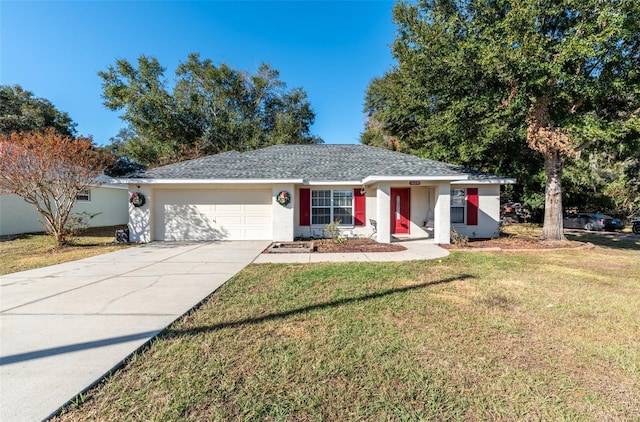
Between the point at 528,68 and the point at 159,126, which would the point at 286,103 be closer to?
the point at 159,126

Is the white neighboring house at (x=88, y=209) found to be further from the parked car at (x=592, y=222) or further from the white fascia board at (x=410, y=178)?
the parked car at (x=592, y=222)

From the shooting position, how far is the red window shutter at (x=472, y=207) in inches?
477

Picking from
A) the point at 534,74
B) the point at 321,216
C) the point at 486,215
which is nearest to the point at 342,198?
the point at 321,216

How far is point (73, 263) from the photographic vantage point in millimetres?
7281

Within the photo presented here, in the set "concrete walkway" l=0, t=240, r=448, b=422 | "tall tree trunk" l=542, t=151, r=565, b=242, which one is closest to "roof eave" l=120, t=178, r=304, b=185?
"concrete walkway" l=0, t=240, r=448, b=422

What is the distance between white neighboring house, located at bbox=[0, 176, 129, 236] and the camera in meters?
13.0

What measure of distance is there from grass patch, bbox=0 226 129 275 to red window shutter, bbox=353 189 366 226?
30.4 feet

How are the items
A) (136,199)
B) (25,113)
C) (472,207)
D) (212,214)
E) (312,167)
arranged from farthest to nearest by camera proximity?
(25,113)
(312,167)
(472,207)
(212,214)
(136,199)

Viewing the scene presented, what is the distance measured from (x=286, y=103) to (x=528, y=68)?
22417 mm

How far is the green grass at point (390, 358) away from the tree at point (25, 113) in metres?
30.1

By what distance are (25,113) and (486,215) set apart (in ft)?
119

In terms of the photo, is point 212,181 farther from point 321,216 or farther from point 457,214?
point 457,214

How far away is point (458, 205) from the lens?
12250 millimetres

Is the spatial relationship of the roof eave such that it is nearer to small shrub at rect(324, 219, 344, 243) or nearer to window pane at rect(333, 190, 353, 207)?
window pane at rect(333, 190, 353, 207)
